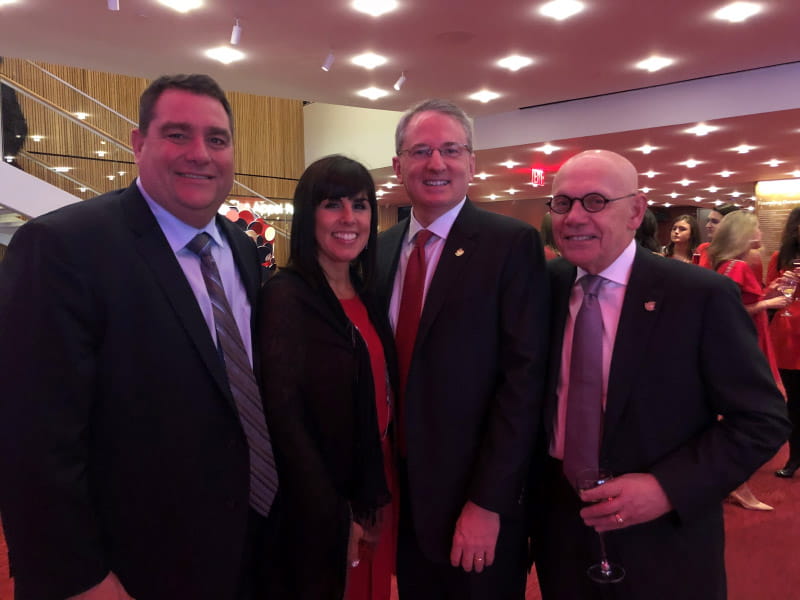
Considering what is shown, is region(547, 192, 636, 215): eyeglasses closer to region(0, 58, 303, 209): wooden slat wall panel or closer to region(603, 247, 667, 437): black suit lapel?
region(603, 247, 667, 437): black suit lapel

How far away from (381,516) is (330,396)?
50 cm

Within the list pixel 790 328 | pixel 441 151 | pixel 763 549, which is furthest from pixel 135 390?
pixel 790 328

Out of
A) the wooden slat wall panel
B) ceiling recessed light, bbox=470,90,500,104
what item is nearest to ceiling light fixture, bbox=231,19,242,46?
→ the wooden slat wall panel

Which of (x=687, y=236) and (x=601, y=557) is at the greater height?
(x=687, y=236)

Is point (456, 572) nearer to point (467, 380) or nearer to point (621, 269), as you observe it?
point (467, 380)

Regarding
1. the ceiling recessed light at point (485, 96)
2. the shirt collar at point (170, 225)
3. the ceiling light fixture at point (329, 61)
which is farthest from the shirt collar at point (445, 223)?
the ceiling recessed light at point (485, 96)

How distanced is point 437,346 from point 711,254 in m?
3.63

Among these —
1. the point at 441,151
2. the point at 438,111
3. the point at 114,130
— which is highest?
the point at 114,130

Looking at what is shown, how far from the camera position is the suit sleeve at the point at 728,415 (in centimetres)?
152

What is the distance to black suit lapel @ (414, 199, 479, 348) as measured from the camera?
1.82m

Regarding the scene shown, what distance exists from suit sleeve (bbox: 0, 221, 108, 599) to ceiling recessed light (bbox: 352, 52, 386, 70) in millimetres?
6091

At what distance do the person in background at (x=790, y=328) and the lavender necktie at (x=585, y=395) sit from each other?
3.69 m

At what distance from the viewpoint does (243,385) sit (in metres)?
1.66

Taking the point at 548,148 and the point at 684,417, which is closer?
the point at 684,417
